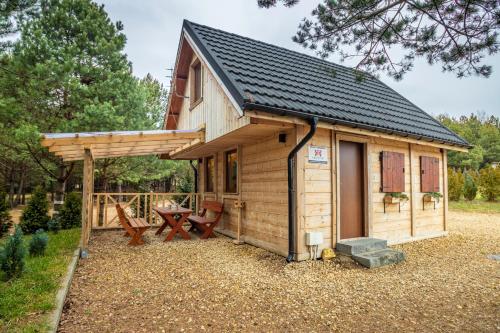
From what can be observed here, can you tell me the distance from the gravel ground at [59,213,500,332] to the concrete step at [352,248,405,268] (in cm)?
14

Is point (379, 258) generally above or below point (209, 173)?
below

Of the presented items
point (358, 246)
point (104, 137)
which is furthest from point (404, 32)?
point (104, 137)

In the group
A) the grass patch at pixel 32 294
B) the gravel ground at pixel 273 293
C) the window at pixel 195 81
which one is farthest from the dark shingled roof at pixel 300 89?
the grass patch at pixel 32 294

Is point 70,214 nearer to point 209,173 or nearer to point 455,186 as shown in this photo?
point 209,173

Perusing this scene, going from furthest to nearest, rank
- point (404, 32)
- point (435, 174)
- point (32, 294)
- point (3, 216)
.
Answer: point (3, 216), point (435, 174), point (404, 32), point (32, 294)

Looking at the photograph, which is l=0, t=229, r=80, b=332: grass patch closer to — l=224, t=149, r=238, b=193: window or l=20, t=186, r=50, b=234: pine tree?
l=20, t=186, r=50, b=234: pine tree

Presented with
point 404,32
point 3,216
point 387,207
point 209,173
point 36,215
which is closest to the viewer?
point 404,32

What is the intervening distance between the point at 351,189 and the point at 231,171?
334 cm

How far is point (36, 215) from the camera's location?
8.81 m

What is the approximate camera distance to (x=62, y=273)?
4.46m

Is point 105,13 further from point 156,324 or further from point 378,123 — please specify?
point 156,324

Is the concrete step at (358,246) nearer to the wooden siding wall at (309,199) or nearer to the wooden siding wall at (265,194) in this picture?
the wooden siding wall at (309,199)

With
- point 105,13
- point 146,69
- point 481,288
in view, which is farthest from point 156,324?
point 146,69

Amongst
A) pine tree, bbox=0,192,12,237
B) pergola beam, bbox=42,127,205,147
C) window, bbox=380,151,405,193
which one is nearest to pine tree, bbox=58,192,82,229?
pine tree, bbox=0,192,12,237
